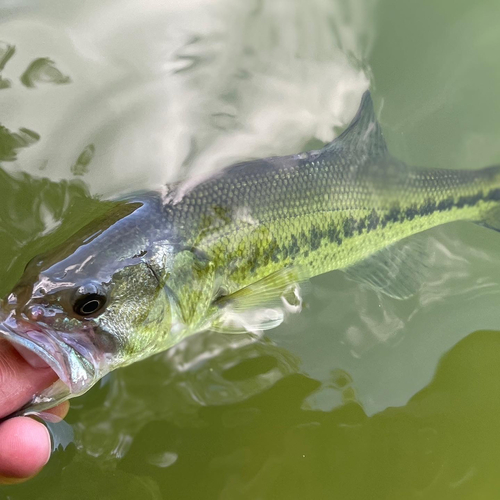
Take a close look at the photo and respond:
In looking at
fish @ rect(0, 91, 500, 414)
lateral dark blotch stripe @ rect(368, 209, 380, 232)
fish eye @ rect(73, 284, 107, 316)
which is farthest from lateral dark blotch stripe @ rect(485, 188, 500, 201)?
fish eye @ rect(73, 284, 107, 316)

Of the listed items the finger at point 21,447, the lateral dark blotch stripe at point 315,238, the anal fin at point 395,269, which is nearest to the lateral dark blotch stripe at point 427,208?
the anal fin at point 395,269

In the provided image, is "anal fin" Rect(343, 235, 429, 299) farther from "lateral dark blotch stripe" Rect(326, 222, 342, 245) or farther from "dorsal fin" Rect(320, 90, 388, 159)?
"dorsal fin" Rect(320, 90, 388, 159)

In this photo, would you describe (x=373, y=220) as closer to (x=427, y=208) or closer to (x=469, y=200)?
(x=427, y=208)

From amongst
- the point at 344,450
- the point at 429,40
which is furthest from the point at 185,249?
the point at 429,40

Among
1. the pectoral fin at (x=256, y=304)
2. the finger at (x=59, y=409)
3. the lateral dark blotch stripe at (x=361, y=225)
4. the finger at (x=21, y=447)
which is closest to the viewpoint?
the finger at (x=21, y=447)

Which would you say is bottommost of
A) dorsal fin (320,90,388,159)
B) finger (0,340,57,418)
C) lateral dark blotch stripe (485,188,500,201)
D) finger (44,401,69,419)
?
finger (44,401,69,419)

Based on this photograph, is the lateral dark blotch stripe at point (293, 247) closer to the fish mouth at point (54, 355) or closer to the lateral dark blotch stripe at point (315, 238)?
the lateral dark blotch stripe at point (315, 238)

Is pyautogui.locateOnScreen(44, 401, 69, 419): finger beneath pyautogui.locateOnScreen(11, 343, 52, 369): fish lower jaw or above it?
beneath

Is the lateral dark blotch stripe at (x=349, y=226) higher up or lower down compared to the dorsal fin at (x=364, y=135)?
lower down
